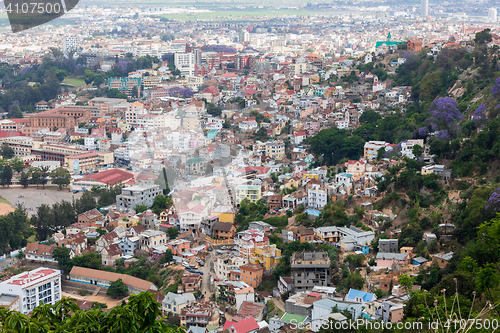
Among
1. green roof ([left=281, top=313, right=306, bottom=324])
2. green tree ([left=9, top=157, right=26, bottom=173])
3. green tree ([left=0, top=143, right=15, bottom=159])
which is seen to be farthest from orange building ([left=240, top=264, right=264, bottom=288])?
green tree ([left=0, top=143, right=15, bottom=159])

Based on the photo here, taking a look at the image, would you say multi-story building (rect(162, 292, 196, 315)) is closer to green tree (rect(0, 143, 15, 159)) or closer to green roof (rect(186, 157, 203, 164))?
green roof (rect(186, 157, 203, 164))

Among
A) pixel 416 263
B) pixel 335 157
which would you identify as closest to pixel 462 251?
pixel 416 263

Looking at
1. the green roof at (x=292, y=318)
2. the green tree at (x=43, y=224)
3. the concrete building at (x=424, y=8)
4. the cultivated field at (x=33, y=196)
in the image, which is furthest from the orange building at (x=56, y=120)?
the concrete building at (x=424, y=8)

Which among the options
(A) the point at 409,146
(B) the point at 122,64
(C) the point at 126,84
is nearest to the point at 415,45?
(A) the point at 409,146

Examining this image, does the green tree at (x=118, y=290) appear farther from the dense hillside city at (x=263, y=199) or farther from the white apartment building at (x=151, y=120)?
the white apartment building at (x=151, y=120)

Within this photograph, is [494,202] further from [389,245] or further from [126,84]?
[126,84]
